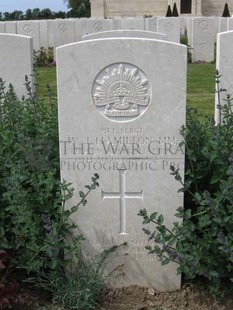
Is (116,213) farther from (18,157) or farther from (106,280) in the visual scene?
(18,157)

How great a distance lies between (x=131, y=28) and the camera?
17.2 meters

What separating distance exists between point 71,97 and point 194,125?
0.76 meters

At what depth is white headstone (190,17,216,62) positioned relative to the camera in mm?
15781

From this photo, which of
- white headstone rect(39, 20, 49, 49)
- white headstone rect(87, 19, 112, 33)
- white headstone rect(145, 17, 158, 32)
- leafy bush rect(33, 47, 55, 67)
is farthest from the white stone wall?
leafy bush rect(33, 47, 55, 67)

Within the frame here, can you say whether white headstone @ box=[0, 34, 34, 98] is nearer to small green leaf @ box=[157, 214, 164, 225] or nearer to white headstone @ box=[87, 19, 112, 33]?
small green leaf @ box=[157, 214, 164, 225]

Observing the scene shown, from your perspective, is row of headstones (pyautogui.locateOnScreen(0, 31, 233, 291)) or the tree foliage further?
the tree foliage

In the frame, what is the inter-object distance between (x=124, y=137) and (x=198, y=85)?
8.00m

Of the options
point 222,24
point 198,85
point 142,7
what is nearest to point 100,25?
point 222,24

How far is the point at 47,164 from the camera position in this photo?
11.0ft

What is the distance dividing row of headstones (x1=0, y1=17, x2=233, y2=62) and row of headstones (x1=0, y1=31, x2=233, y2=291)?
36.3 ft

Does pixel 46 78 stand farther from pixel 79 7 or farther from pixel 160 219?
pixel 79 7

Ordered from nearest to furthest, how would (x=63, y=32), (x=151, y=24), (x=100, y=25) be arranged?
(x=63, y=32) < (x=151, y=24) < (x=100, y=25)

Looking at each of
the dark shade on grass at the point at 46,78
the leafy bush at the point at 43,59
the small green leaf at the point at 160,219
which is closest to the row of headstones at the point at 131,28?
the leafy bush at the point at 43,59

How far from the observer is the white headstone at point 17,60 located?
5.07 m
